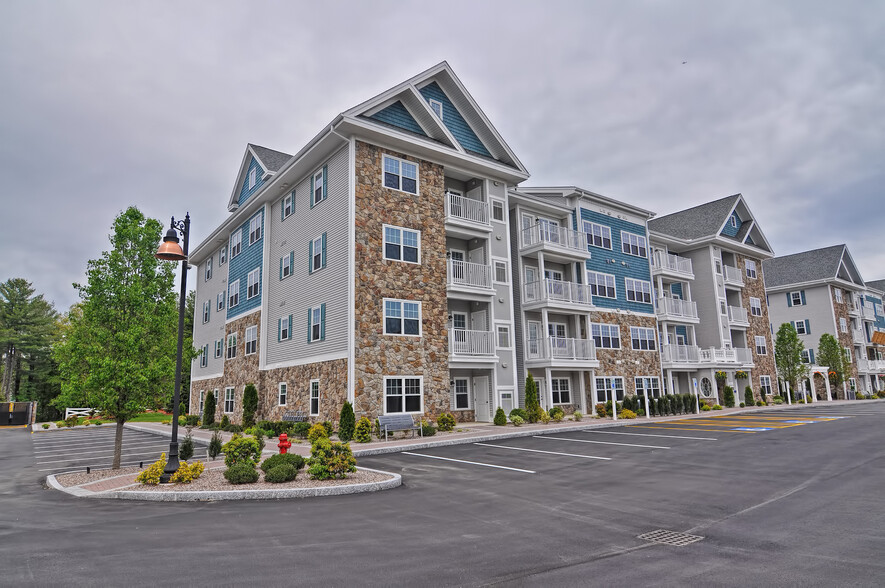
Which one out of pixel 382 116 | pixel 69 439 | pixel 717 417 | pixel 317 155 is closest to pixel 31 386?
pixel 69 439

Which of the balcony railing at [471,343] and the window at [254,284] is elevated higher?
the window at [254,284]

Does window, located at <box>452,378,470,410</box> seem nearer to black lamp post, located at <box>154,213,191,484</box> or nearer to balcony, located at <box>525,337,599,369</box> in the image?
balcony, located at <box>525,337,599,369</box>

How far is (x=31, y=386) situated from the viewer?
5022 cm

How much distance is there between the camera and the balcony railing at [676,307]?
36.5 metres

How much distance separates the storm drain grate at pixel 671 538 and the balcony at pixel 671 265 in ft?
107

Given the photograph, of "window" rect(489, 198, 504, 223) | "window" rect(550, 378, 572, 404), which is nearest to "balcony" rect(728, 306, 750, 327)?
"window" rect(550, 378, 572, 404)

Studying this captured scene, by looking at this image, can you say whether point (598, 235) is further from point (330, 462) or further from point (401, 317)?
point (330, 462)

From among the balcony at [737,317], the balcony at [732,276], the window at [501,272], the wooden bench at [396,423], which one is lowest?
the wooden bench at [396,423]

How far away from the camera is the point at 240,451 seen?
1230 centimetres

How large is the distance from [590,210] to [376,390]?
64.5ft

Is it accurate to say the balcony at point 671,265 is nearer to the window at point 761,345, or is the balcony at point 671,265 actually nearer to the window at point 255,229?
the window at point 761,345

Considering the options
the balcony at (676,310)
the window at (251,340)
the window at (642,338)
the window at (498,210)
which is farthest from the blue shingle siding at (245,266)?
the balcony at (676,310)

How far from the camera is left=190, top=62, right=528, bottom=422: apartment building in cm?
2091

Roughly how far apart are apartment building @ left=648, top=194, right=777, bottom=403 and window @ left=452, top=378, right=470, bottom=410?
16437 mm
